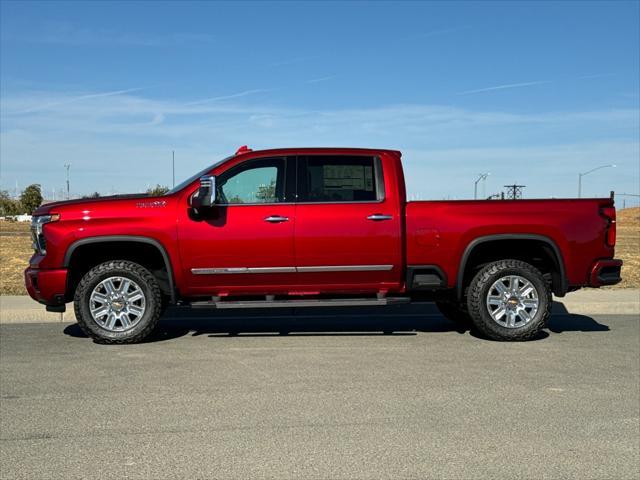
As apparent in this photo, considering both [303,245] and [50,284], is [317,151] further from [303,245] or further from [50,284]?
[50,284]

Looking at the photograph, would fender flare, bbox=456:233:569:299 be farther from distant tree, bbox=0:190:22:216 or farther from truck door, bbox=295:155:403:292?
distant tree, bbox=0:190:22:216

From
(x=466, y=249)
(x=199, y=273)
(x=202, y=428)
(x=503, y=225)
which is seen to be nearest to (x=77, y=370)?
(x=199, y=273)

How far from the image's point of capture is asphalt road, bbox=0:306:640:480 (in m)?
3.90

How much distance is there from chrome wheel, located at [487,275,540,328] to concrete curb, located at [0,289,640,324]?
7.45 ft

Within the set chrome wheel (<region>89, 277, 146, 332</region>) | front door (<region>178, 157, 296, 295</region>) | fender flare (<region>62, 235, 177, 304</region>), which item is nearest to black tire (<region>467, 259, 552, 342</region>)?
front door (<region>178, 157, 296, 295</region>)

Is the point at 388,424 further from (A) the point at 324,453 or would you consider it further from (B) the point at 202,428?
(B) the point at 202,428

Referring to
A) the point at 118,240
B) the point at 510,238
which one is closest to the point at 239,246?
the point at 118,240

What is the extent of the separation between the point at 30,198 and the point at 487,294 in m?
107

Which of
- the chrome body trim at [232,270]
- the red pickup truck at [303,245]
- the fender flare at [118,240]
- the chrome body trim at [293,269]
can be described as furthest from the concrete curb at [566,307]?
the chrome body trim at [232,270]

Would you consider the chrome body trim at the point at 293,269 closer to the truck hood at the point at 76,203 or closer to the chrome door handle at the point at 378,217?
the chrome door handle at the point at 378,217

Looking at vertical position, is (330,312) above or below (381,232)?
below

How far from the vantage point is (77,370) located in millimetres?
6219

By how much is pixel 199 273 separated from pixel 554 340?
13.5 feet

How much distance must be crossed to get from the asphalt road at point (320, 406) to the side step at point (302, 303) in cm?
43
